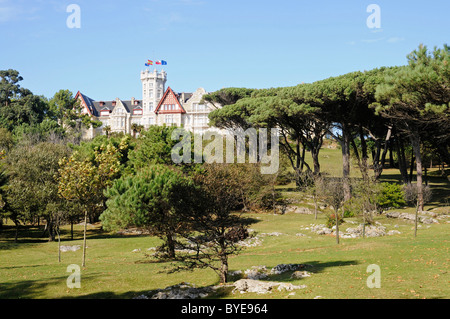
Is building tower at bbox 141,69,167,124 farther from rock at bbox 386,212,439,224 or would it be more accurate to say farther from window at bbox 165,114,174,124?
rock at bbox 386,212,439,224

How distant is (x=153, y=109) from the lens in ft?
372

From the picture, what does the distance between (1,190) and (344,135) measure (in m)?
38.3

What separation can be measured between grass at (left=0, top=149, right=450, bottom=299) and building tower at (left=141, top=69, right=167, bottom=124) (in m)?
74.3

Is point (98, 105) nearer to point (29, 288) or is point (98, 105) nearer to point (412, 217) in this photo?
point (412, 217)

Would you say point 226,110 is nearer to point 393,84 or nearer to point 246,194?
point 246,194

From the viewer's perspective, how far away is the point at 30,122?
96.8m

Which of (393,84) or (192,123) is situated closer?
(393,84)

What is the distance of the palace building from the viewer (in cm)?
10631

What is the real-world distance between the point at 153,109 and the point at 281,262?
9371 cm

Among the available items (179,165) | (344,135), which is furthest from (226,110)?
(344,135)

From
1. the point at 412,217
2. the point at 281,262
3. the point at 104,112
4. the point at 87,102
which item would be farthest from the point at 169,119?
the point at 281,262

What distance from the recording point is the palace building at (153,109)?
106 metres

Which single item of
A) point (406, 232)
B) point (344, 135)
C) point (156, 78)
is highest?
point (156, 78)
